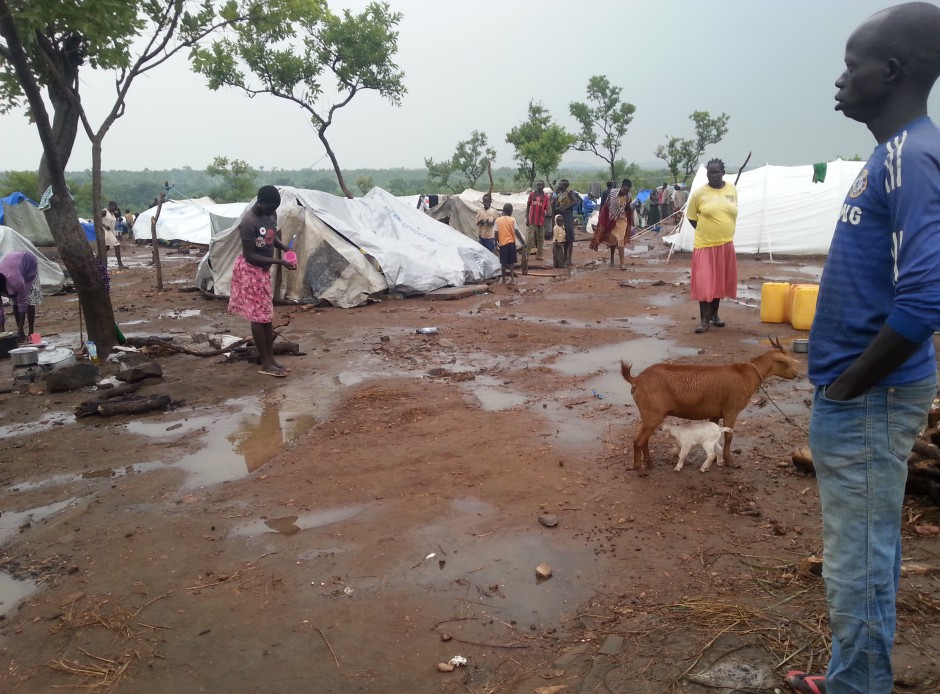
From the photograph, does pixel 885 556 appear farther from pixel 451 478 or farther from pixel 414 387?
pixel 414 387

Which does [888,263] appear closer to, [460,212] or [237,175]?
[460,212]

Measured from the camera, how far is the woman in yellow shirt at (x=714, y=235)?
24.4 ft

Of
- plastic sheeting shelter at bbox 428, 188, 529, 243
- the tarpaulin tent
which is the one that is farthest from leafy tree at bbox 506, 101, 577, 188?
the tarpaulin tent

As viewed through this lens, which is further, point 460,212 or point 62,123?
point 460,212

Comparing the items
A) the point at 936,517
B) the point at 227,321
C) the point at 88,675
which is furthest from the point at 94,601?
the point at 227,321

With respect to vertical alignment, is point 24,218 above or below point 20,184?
below

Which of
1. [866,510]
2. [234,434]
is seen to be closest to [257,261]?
[234,434]

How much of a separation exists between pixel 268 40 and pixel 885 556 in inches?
818

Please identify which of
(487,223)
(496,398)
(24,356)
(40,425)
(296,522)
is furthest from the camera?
(487,223)

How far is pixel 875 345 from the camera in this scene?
162cm

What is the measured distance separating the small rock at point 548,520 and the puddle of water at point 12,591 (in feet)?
8.16

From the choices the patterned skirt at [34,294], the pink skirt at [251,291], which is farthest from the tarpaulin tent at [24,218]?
the pink skirt at [251,291]

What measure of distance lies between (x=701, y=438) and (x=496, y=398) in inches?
87.4

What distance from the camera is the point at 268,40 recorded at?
1908cm
